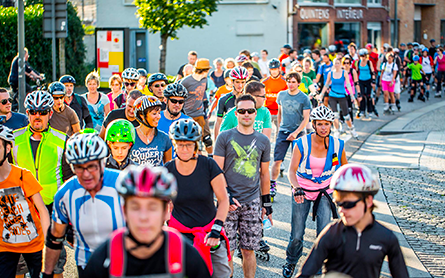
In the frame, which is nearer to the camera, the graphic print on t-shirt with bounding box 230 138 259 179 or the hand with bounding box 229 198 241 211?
the hand with bounding box 229 198 241 211

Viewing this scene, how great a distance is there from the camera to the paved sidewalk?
6.83 meters

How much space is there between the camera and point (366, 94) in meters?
18.1

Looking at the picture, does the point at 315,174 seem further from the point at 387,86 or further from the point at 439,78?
the point at 439,78

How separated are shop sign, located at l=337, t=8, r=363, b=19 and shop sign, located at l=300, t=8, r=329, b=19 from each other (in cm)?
98

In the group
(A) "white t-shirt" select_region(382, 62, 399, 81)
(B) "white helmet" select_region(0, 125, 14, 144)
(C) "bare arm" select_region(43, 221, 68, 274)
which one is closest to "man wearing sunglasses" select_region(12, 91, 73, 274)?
(B) "white helmet" select_region(0, 125, 14, 144)

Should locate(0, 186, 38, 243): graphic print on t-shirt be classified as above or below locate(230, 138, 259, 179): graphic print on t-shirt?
below

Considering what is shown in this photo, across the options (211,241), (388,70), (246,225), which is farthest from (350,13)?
(211,241)

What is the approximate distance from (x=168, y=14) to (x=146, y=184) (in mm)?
22700

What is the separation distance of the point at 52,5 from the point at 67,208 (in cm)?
814

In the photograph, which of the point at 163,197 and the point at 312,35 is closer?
the point at 163,197

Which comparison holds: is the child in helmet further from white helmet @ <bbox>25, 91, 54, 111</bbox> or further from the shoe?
the shoe

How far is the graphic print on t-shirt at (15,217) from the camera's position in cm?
450

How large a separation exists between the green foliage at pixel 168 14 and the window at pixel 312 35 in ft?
31.4

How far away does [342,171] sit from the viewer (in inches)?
140
